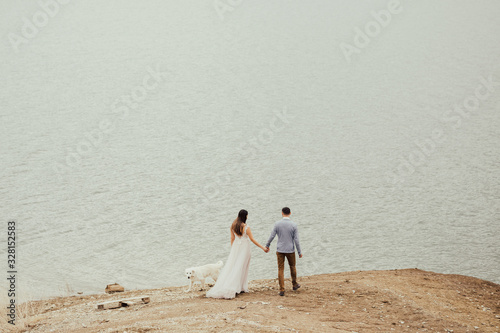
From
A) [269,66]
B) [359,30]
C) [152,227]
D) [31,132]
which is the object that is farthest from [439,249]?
[359,30]

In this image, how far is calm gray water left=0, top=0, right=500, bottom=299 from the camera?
21719 mm

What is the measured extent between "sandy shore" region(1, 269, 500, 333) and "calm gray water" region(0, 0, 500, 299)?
4307 mm

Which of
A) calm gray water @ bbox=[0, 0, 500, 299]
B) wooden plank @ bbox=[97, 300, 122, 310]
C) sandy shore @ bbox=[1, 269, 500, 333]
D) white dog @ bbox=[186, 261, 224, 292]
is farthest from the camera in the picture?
calm gray water @ bbox=[0, 0, 500, 299]

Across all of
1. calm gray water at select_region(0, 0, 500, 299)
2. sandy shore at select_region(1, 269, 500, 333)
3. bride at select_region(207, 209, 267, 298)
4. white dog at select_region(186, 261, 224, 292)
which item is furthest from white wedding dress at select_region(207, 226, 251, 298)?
calm gray water at select_region(0, 0, 500, 299)

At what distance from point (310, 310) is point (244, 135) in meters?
25.2

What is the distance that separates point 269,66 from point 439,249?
100 ft

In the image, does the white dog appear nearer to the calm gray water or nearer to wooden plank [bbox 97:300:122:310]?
wooden plank [bbox 97:300:122:310]

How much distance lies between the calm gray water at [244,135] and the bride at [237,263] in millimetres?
5895

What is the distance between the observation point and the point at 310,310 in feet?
38.3

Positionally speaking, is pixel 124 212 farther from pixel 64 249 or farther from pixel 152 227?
pixel 64 249

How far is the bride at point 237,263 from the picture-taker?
12.6 meters

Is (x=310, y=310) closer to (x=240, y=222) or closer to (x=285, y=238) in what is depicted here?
(x=285, y=238)

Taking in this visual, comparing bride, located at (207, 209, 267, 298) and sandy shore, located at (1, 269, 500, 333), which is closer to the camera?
sandy shore, located at (1, 269, 500, 333)

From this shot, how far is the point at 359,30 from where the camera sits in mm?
55469
